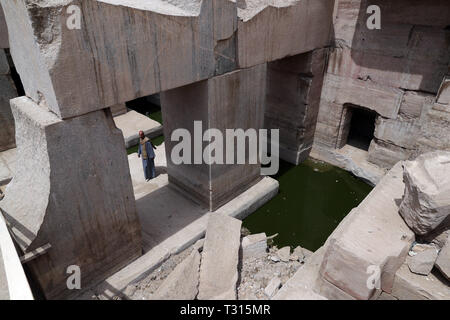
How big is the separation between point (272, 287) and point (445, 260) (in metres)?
1.93

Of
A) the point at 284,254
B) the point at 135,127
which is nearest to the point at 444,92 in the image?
the point at 284,254

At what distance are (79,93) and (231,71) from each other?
2.11 meters

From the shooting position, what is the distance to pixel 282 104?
23.0 feet

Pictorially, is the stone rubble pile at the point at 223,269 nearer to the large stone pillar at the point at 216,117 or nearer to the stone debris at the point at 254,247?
the stone debris at the point at 254,247

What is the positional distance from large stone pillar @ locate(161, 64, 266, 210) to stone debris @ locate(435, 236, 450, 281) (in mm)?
3007

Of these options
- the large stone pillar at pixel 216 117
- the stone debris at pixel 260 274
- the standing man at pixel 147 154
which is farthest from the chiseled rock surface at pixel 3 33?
the stone debris at pixel 260 274

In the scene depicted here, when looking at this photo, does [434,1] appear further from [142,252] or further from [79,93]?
[142,252]

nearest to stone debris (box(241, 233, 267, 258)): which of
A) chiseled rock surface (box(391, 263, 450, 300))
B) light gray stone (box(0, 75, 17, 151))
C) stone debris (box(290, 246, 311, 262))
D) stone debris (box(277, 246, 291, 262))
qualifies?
stone debris (box(277, 246, 291, 262))

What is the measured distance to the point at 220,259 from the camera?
14.1ft

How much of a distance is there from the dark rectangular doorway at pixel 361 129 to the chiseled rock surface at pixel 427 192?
12.8ft

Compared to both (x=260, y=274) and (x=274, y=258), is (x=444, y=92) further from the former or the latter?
(x=260, y=274)

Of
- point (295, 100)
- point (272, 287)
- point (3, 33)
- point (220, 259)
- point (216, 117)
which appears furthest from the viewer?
point (295, 100)

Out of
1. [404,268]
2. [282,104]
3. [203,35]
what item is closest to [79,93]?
[203,35]

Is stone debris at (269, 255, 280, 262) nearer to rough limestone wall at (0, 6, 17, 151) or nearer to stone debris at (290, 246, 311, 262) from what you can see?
stone debris at (290, 246, 311, 262)
